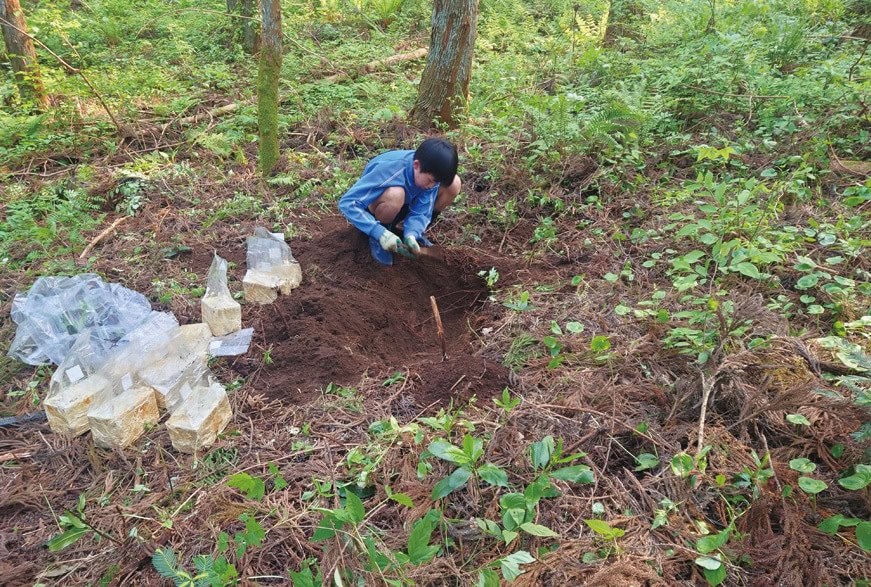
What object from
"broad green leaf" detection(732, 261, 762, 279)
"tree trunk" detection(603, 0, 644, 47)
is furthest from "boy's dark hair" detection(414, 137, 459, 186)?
"tree trunk" detection(603, 0, 644, 47)

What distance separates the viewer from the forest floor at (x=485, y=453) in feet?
5.10

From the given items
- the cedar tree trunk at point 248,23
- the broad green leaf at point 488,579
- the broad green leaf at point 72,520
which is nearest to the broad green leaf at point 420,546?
the broad green leaf at point 488,579

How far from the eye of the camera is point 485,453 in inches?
70.9

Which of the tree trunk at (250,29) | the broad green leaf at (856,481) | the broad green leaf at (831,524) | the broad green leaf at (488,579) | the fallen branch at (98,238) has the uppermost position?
the tree trunk at (250,29)

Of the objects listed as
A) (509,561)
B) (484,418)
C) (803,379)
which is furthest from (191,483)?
(803,379)

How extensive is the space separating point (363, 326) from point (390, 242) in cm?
56

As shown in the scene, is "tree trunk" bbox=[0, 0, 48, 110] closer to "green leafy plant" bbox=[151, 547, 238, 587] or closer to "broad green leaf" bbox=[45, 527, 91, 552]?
"broad green leaf" bbox=[45, 527, 91, 552]

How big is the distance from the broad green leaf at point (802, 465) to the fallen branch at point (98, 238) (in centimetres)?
401

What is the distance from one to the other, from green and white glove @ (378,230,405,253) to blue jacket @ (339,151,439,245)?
38 mm

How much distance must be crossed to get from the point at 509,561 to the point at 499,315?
1.62m

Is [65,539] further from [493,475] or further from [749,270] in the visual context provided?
[749,270]

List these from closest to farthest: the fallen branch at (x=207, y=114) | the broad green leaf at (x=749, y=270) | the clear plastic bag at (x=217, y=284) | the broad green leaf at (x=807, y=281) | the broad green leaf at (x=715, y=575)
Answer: the broad green leaf at (x=715, y=575) < the broad green leaf at (x=749, y=270) < the broad green leaf at (x=807, y=281) < the clear plastic bag at (x=217, y=284) < the fallen branch at (x=207, y=114)

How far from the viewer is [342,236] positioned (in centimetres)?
341

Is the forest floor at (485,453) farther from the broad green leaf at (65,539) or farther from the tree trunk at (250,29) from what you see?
the tree trunk at (250,29)
